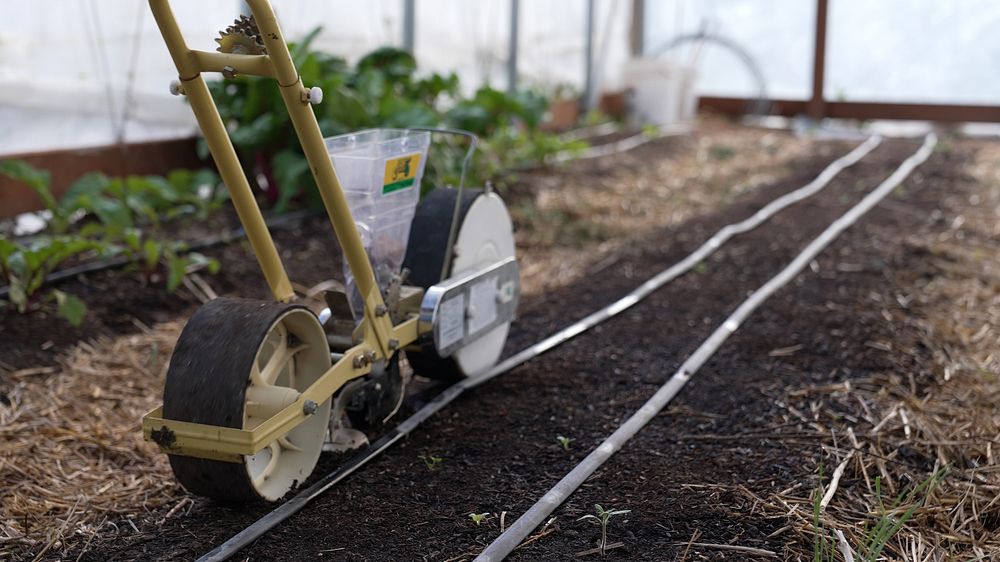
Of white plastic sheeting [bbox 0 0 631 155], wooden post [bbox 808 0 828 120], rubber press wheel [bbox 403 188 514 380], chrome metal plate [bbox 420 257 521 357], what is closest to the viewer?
chrome metal plate [bbox 420 257 521 357]

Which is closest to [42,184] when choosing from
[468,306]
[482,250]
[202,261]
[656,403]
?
[202,261]

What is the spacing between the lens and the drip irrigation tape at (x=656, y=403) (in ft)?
7.64

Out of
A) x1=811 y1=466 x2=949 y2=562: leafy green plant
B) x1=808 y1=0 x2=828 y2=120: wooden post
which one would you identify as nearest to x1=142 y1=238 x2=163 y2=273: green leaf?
x1=811 y1=466 x2=949 y2=562: leafy green plant

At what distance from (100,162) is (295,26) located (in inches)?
63.8

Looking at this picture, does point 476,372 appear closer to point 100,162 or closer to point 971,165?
point 100,162

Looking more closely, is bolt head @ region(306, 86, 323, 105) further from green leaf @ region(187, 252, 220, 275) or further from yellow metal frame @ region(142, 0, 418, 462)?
green leaf @ region(187, 252, 220, 275)

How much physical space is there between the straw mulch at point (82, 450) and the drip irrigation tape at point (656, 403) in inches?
34.2

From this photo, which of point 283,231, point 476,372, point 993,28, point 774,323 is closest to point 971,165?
point 993,28

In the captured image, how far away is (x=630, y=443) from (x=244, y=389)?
3.74 feet

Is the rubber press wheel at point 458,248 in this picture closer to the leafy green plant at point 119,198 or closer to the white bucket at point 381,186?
the white bucket at point 381,186

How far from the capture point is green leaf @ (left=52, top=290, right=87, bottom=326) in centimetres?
369

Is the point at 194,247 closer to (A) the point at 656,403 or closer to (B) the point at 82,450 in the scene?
(B) the point at 82,450

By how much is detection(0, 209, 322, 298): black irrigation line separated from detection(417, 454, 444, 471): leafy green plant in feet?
4.15

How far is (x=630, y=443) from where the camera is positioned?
9.47 ft
